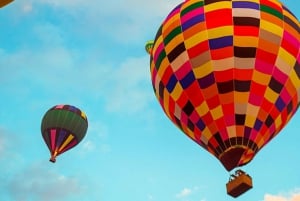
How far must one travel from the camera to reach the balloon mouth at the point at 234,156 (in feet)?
38.9

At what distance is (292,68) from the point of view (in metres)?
13.2

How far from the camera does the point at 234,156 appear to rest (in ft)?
39.0

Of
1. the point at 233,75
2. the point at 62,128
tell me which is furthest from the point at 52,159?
the point at 233,75

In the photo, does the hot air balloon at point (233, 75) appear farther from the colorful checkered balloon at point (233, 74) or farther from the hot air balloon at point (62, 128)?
the hot air balloon at point (62, 128)

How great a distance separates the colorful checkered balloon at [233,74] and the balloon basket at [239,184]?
37 cm

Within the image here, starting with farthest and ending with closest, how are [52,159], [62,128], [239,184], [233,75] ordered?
1. [52,159]
2. [62,128]
3. [233,75]
4. [239,184]

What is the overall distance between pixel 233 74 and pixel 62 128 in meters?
17.0

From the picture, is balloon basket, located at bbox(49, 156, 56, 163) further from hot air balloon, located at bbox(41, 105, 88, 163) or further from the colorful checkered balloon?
the colorful checkered balloon

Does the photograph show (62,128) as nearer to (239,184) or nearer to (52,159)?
(52,159)

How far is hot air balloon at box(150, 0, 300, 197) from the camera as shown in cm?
1241

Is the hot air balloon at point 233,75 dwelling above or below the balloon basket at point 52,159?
below

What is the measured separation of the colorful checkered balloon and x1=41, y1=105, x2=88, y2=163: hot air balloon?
14.9m

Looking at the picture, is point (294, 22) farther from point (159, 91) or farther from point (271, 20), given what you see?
point (159, 91)

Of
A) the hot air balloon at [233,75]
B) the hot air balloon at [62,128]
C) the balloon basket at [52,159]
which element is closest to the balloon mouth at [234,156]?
the hot air balloon at [233,75]
